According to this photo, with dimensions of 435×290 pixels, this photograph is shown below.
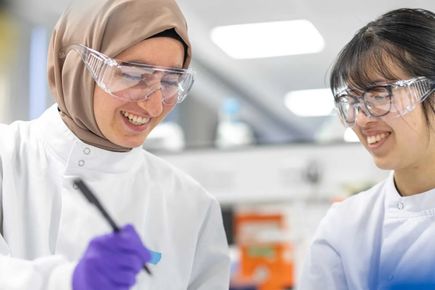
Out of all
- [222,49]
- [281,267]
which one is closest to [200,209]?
[281,267]

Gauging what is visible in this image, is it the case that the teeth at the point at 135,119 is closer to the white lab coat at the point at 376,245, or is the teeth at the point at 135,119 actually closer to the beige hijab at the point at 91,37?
the beige hijab at the point at 91,37

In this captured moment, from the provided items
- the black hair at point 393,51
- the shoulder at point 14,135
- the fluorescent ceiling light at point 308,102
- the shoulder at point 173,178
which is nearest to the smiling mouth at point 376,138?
the black hair at point 393,51

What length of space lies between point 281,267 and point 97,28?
7.63 feet

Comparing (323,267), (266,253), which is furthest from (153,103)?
(266,253)

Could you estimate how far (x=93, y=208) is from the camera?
5.08 feet

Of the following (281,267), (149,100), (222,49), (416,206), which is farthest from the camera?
(222,49)

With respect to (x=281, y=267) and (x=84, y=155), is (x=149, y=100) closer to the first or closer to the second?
(x=84, y=155)

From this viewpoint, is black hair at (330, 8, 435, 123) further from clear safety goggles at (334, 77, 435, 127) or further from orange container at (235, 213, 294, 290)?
orange container at (235, 213, 294, 290)

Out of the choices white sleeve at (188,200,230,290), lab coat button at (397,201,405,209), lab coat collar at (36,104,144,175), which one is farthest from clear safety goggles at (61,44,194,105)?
lab coat button at (397,201,405,209)

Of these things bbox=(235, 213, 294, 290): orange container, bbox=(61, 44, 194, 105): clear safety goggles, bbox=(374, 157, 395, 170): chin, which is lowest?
bbox=(235, 213, 294, 290): orange container

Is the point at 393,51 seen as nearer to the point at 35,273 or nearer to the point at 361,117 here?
the point at 361,117

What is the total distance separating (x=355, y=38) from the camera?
1.61 meters

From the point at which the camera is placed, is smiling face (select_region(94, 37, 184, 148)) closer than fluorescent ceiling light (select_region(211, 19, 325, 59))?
Yes

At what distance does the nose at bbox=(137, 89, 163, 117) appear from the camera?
1.47m
